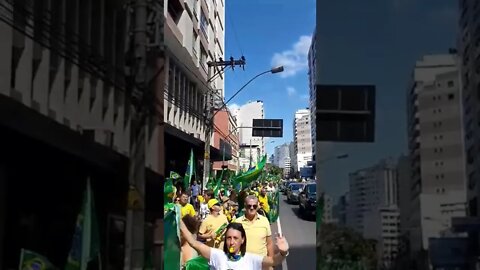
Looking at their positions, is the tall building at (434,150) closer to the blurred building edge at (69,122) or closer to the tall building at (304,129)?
the blurred building edge at (69,122)

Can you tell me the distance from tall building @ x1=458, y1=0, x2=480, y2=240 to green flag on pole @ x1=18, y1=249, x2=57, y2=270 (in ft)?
4.66

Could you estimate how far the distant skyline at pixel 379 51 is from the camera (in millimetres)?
1858

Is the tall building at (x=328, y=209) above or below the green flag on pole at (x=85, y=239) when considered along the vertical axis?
above

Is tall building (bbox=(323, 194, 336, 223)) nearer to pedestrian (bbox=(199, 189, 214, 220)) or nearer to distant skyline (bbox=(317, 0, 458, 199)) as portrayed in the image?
distant skyline (bbox=(317, 0, 458, 199))

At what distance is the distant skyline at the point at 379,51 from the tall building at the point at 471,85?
0.13ft

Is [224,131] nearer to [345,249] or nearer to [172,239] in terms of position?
[172,239]

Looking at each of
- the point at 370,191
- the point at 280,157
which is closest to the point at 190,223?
the point at 370,191

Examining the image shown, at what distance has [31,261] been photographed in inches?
55.1

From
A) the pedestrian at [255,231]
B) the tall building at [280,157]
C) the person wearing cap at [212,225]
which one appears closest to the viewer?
the pedestrian at [255,231]

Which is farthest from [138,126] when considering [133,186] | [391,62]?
[391,62]

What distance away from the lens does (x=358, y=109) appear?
1921mm

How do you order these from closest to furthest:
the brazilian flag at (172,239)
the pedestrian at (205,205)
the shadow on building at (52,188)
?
1. the shadow on building at (52,188)
2. the brazilian flag at (172,239)
3. the pedestrian at (205,205)

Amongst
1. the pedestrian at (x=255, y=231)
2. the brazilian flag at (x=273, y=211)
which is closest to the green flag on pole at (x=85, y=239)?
the pedestrian at (x=255, y=231)

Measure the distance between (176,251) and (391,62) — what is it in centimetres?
130
